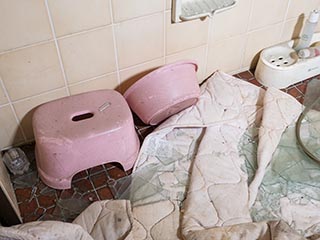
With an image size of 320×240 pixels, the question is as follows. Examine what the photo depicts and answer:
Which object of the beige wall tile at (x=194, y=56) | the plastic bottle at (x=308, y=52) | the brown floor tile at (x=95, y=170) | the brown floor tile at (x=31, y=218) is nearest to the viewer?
the brown floor tile at (x=31, y=218)

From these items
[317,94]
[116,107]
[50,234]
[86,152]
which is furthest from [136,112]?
[317,94]

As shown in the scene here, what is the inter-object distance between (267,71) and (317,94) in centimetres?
19

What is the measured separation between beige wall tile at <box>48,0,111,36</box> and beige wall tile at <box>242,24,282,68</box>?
0.54 m

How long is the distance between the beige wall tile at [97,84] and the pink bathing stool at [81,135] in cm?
4

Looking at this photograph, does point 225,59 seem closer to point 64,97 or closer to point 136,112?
point 136,112

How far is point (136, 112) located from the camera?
1.21m

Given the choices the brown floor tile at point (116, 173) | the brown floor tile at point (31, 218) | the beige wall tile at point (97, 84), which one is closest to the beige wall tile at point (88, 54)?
the beige wall tile at point (97, 84)

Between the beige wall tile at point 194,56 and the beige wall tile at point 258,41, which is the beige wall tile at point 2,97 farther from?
the beige wall tile at point 258,41

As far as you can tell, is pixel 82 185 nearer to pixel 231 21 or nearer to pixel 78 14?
pixel 78 14

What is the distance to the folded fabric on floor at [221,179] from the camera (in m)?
1.00

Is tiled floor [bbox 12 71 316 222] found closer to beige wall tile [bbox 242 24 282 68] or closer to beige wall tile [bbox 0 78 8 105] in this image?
beige wall tile [bbox 0 78 8 105]

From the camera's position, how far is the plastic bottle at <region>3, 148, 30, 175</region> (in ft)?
3.75

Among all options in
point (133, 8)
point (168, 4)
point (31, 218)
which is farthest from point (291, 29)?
point (31, 218)

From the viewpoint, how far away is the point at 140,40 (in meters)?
1.17
